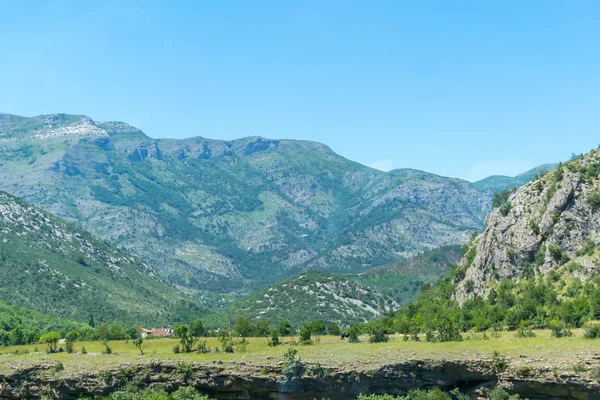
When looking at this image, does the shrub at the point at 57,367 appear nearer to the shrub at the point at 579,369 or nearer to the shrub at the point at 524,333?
the shrub at the point at 524,333

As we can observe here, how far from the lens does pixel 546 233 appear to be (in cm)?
10275

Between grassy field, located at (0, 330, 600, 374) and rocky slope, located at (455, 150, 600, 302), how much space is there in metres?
27.5

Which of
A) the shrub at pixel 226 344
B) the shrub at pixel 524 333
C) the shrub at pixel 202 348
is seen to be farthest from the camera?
the shrub at pixel 202 348

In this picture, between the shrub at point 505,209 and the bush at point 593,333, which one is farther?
the shrub at point 505,209

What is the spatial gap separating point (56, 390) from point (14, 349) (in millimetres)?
26187

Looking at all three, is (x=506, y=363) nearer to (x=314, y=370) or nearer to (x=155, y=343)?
(x=314, y=370)

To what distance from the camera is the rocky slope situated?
96.9 m

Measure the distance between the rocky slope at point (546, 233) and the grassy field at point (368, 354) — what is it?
27.5 meters

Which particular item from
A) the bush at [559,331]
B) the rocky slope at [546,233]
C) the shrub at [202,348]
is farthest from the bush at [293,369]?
the rocky slope at [546,233]

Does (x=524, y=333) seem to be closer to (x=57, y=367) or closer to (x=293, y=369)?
(x=293, y=369)

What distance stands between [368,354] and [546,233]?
174ft

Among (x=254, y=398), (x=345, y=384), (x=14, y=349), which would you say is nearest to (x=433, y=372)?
(x=345, y=384)

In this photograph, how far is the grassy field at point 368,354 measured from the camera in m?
59.8

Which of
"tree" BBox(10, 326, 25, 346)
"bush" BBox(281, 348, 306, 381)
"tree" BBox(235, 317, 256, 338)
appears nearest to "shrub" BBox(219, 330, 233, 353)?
"bush" BBox(281, 348, 306, 381)
